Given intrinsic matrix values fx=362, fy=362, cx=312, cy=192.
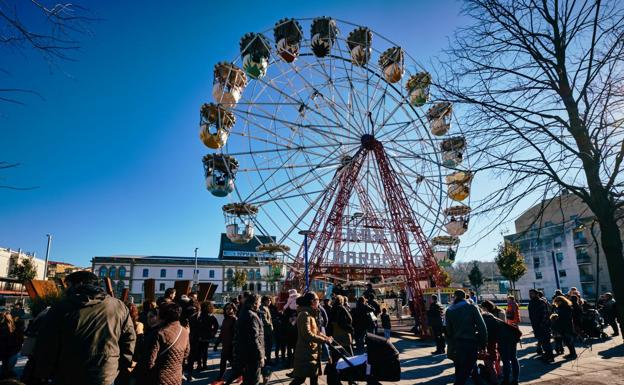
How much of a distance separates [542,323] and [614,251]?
601cm

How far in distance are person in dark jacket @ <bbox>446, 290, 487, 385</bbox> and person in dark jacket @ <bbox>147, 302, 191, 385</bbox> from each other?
4.46 meters

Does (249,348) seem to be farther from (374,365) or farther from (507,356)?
(507,356)

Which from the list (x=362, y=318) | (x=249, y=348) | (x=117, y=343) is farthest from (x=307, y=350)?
(x=362, y=318)

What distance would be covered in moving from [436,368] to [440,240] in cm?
1355

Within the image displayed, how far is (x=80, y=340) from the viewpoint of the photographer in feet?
11.6

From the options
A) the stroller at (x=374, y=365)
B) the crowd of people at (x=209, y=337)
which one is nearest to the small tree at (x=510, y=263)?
the crowd of people at (x=209, y=337)

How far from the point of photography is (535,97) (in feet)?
16.9

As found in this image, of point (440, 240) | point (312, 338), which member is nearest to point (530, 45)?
point (312, 338)

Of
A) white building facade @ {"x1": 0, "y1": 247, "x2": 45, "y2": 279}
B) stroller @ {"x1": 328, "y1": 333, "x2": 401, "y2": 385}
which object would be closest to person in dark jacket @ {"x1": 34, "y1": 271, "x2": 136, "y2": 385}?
stroller @ {"x1": 328, "y1": 333, "x2": 401, "y2": 385}

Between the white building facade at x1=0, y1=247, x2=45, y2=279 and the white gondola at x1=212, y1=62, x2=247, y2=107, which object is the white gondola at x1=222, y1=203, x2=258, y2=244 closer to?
the white gondola at x1=212, y1=62, x2=247, y2=107

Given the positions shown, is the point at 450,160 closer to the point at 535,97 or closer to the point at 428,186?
the point at 428,186

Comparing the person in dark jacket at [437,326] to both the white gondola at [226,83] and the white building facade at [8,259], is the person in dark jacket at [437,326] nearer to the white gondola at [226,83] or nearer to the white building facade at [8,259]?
the white gondola at [226,83]

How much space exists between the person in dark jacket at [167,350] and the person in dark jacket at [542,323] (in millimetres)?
8905

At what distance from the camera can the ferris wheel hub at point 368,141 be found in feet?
61.3
